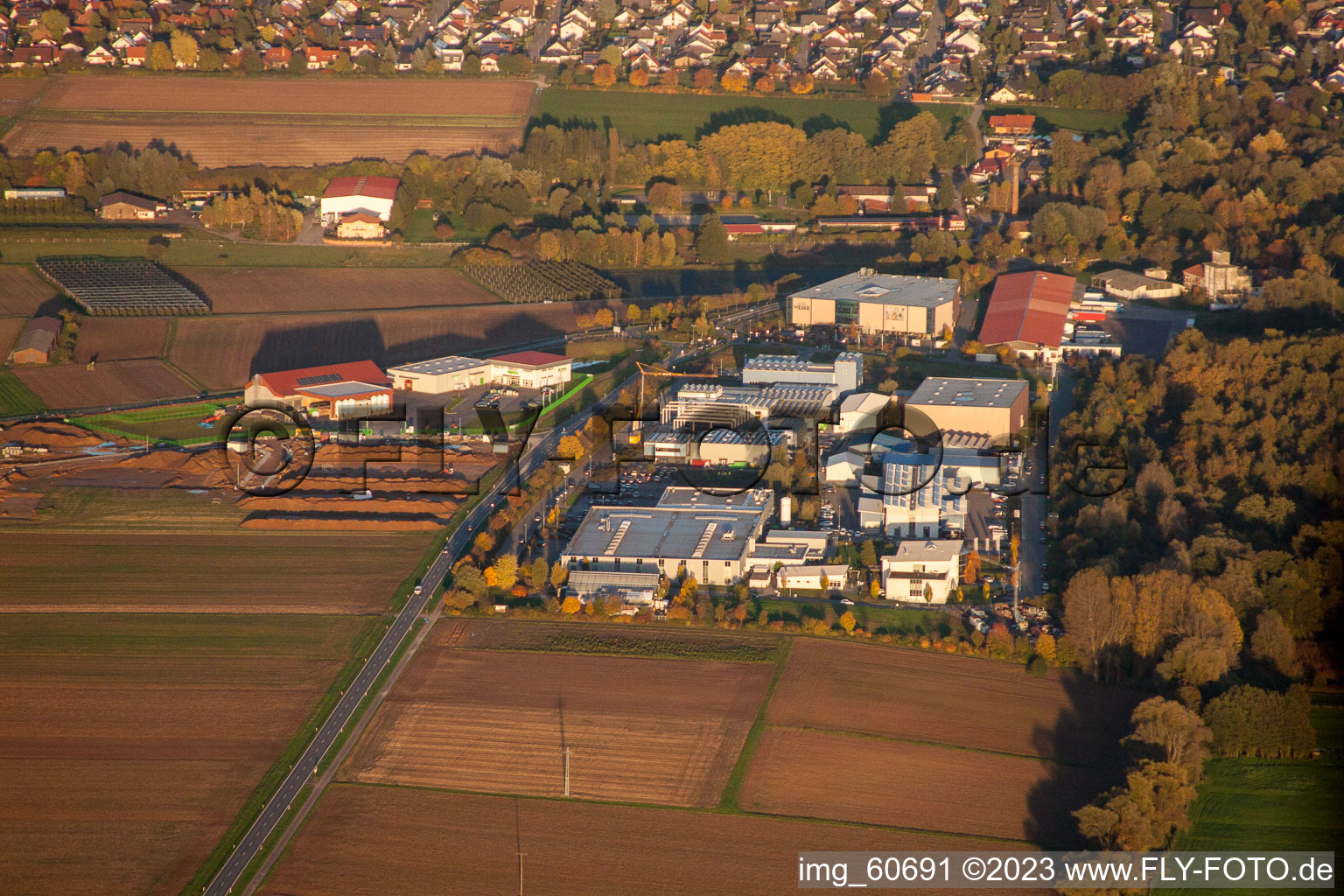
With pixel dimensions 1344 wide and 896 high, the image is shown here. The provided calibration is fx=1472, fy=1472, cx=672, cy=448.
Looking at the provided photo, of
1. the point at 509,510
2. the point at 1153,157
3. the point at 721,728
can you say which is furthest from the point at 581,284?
the point at 721,728

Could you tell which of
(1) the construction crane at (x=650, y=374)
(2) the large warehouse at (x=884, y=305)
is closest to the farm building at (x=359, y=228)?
(1) the construction crane at (x=650, y=374)

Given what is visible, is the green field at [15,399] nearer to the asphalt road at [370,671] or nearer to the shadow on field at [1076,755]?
the asphalt road at [370,671]

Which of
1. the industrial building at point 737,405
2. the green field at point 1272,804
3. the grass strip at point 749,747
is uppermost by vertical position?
the industrial building at point 737,405

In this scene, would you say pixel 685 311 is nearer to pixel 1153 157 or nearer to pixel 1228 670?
pixel 1153 157

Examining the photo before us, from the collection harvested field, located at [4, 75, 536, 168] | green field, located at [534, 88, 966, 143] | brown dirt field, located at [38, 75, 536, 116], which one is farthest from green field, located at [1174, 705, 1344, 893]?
brown dirt field, located at [38, 75, 536, 116]

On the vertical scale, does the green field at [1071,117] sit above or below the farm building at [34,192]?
above

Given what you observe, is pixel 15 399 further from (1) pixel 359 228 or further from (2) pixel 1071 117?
(2) pixel 1071 117

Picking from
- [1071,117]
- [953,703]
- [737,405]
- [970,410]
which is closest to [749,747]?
[953,703]

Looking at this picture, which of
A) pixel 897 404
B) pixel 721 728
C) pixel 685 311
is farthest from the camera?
pixel 685 311
